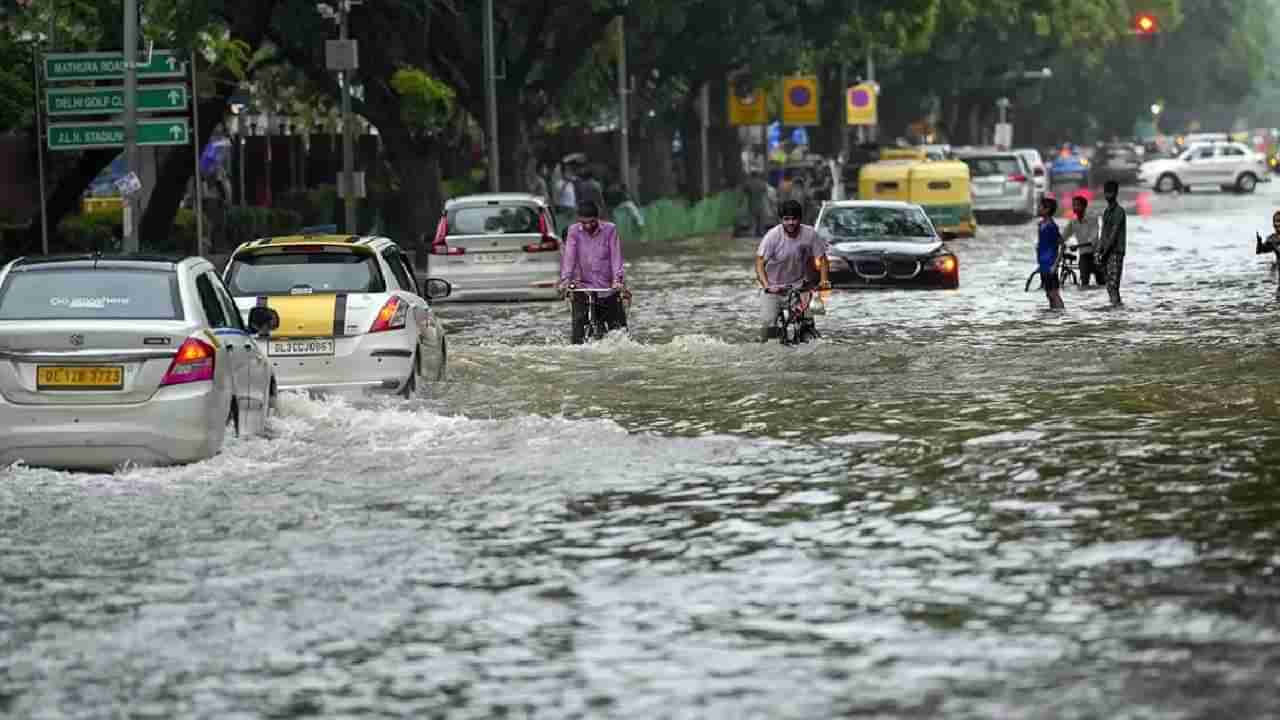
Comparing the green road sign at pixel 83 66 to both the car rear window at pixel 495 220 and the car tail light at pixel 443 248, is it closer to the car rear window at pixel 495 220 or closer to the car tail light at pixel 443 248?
the car tail light at pixel 443 248

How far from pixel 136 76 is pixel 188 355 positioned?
58.5 ft

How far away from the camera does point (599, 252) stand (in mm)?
25406

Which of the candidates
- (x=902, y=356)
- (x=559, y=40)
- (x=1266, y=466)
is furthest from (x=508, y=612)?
(x=559, y=40)

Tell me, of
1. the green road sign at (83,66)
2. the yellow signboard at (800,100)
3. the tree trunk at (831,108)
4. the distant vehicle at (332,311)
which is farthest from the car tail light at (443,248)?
the tree trunk at (831,108)

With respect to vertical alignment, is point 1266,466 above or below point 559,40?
below

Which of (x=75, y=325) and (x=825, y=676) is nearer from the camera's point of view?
(x=825, y=676)

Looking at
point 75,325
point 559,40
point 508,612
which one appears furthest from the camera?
point 559,40

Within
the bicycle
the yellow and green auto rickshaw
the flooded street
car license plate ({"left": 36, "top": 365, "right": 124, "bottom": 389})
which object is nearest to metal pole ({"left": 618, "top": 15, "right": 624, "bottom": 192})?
the yellow and green auto rickshaw

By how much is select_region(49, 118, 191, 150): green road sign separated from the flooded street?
11101 millimetres

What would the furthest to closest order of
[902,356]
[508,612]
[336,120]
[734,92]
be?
[734,92], [336,120], [902,356], [508,612]

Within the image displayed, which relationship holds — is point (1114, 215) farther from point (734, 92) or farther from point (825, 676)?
point (734, 92)

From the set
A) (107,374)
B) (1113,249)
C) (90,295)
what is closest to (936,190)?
(1113,249)

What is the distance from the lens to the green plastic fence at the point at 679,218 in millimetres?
58250

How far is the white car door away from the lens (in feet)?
52.6
